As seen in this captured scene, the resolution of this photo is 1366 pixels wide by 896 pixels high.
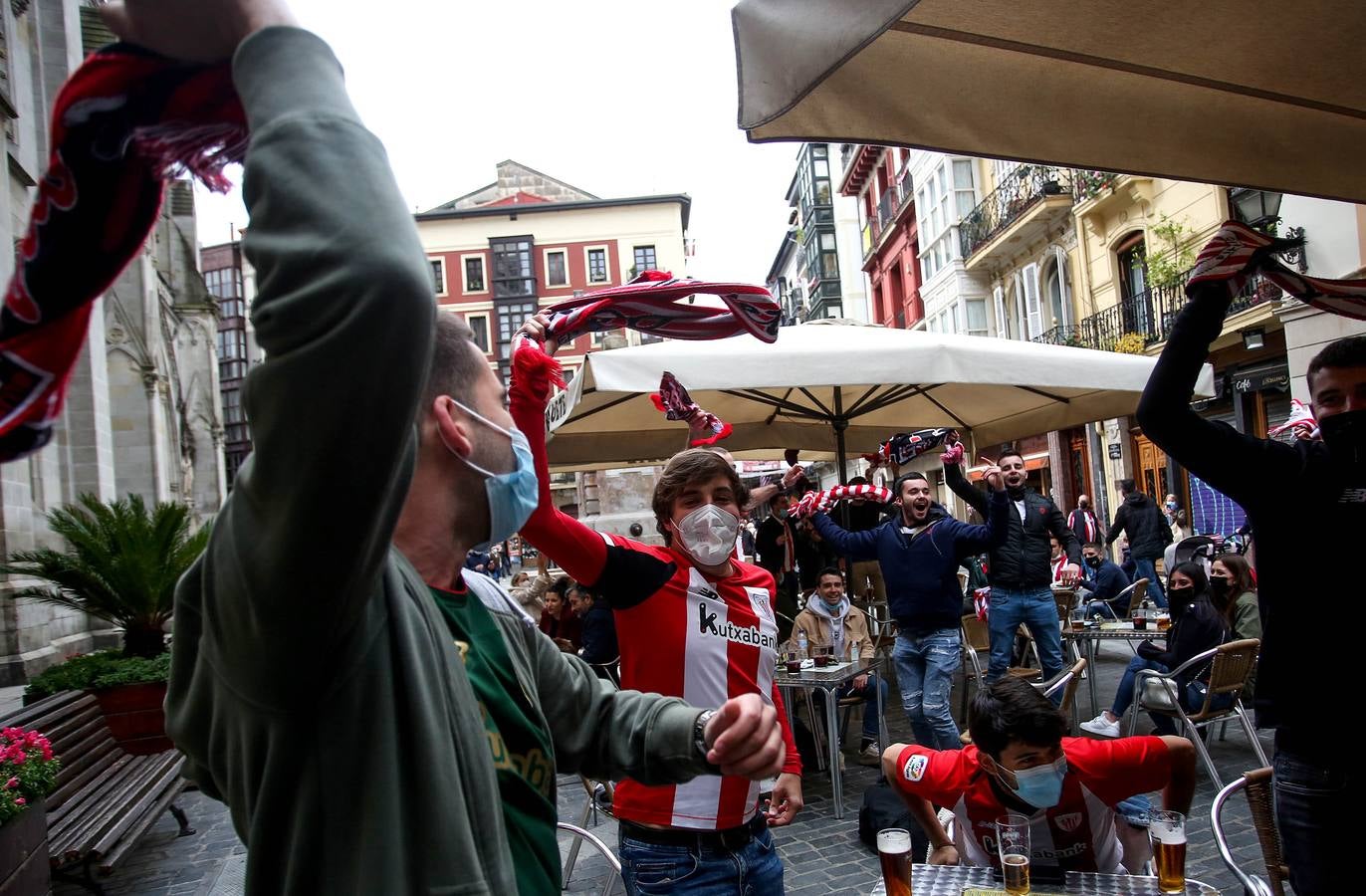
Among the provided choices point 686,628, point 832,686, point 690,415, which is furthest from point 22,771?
point 832,686

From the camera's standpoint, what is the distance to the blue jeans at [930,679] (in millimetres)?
6387

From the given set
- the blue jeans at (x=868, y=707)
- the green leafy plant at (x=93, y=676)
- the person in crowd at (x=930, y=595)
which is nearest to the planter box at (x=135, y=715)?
the green leafy plant at (x=93, y=676)

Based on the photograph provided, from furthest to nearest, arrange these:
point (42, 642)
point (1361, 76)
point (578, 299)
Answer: point (42, 642)
point (578, 299)
point (1361, 76)

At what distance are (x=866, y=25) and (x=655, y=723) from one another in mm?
1458

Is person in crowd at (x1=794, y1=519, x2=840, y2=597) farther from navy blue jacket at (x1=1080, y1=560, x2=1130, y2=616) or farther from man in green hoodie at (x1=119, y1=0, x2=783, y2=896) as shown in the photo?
man in green hoodie at (x1=119, y1=0, x2=783, y2=896)

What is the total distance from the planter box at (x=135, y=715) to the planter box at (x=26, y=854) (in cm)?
320

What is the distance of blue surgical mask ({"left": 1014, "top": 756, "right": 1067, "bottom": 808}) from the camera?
307 cm

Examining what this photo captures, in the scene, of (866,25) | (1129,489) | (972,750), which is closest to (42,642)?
(972,750)

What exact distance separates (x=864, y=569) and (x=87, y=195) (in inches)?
411

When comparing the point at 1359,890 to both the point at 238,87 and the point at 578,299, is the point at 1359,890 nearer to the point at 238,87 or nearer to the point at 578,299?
the point at 238,87

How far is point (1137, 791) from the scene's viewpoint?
3.17 metres

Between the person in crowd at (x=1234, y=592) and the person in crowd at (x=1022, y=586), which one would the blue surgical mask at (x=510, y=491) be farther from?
the person in crowd at (x=1022, y=586)

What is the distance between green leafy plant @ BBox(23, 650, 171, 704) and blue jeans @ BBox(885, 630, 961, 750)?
5.42 m

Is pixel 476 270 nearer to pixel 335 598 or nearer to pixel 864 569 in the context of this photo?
pixel 864 569
